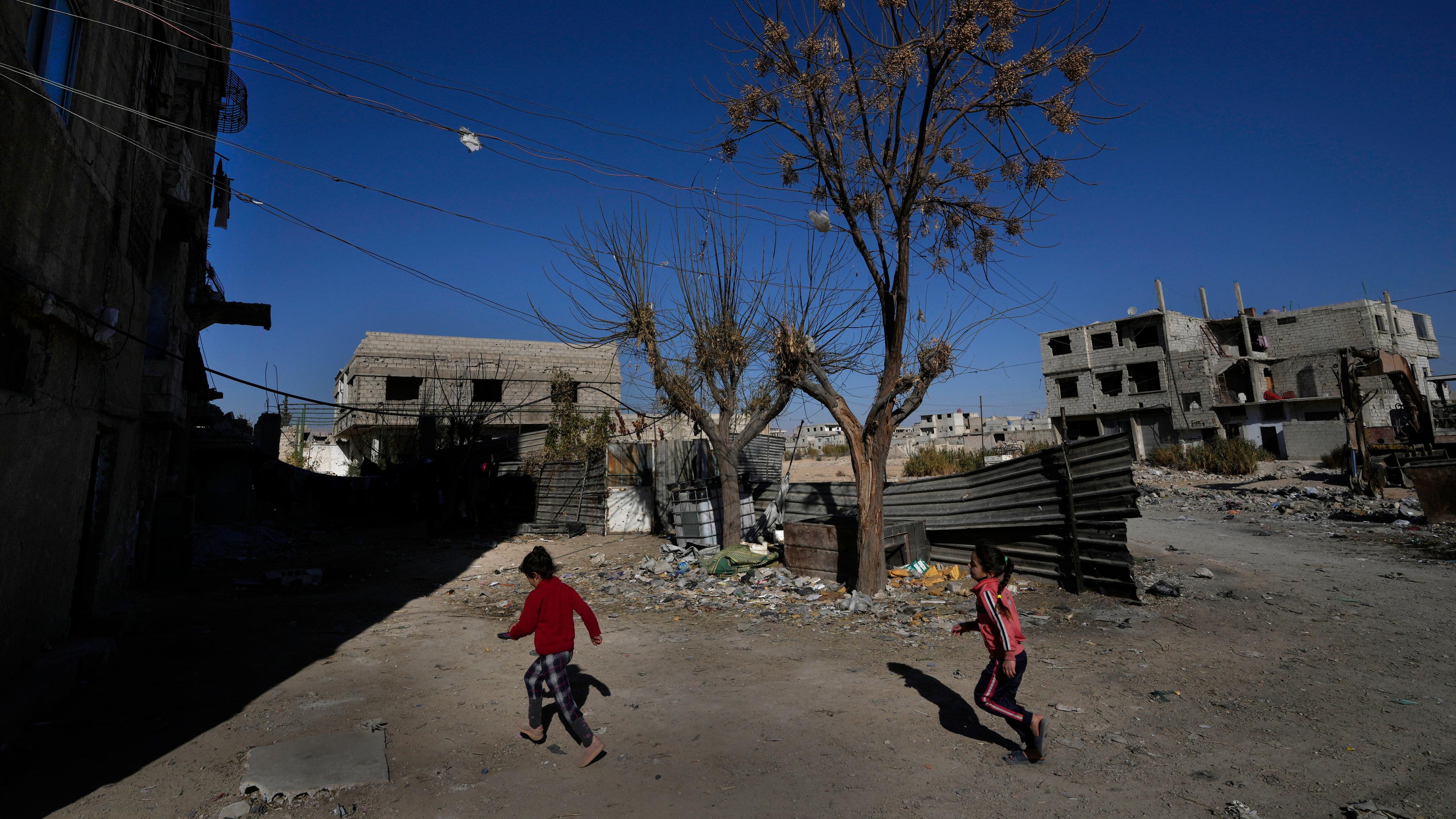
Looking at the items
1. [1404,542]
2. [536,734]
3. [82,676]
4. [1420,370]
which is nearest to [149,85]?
[82,676]

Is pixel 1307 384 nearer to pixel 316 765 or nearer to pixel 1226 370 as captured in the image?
pixel 1226 370

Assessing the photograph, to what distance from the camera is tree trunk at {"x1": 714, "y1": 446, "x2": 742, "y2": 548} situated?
11.9 meters

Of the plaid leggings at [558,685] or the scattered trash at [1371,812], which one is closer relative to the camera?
the scattered trash at [1371,812]

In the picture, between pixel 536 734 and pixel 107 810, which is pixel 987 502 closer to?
pixel 536 734

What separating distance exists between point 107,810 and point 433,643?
3587 millimetres

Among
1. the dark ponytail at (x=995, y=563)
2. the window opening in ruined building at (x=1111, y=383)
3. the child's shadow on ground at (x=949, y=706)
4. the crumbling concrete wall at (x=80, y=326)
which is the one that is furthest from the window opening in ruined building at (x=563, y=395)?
the window opening in ruined building at (x=1111, y=383)

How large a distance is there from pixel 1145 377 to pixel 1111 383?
1.91 metres

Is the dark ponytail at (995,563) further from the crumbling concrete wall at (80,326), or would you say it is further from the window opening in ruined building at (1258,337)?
the window opening in ruined building at (1258,337)

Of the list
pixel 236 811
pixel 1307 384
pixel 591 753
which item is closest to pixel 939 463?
pixel 1307 384

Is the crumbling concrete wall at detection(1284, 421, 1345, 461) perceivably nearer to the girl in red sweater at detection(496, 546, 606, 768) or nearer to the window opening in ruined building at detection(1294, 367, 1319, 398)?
the window opening in ruined building at detection(1294, 367, 1319, 398)

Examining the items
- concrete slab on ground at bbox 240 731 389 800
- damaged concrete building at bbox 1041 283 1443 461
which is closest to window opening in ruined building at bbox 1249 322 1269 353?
damaged concrete building at bbox 1041 283 1443 461

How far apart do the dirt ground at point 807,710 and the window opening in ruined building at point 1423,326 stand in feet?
167

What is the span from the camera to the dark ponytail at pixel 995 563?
13.4ft

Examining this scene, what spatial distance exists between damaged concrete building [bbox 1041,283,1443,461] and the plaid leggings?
36027mm
